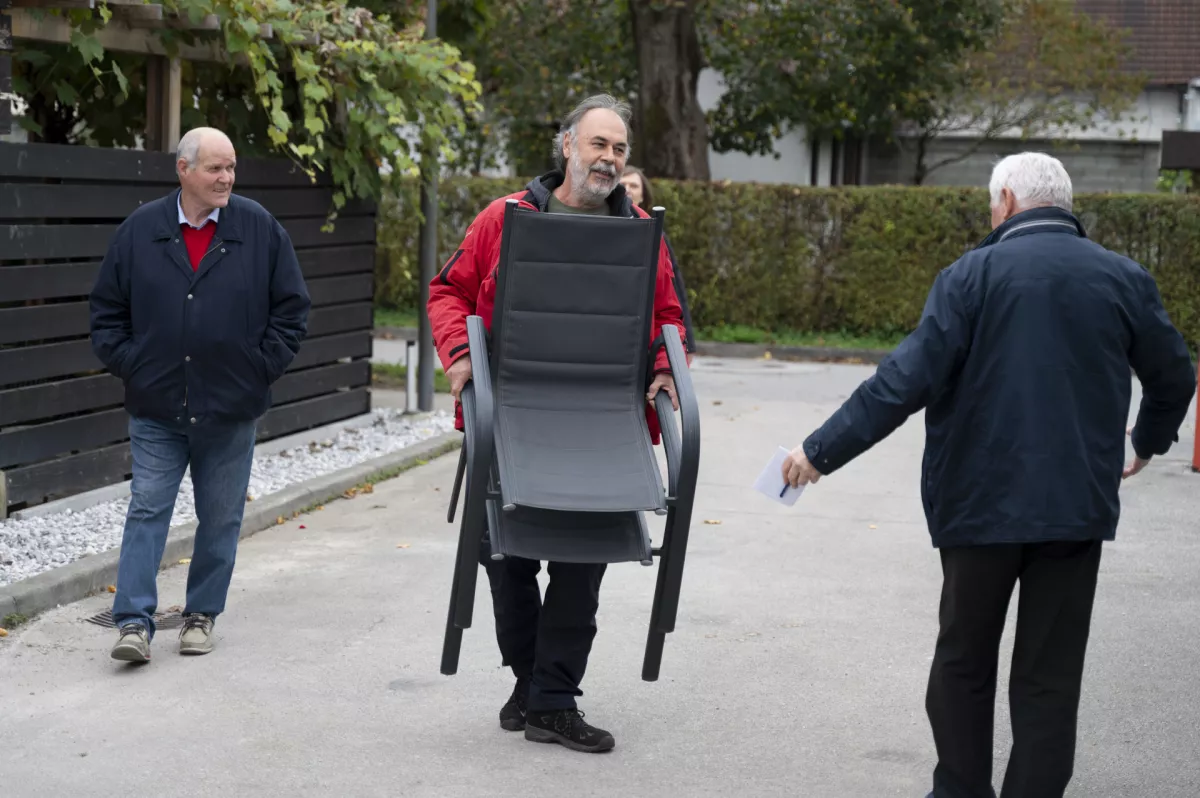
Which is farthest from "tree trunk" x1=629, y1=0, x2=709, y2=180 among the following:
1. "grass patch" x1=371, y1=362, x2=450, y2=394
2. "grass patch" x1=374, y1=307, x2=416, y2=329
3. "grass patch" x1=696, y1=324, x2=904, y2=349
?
"grass patch" x1=371, y1=362, x2=450, y2=394

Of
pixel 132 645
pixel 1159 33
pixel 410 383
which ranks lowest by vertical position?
pixel 132 645

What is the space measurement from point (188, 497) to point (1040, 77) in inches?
935

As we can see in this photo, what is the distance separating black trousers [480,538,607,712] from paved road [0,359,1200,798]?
20 centimetres

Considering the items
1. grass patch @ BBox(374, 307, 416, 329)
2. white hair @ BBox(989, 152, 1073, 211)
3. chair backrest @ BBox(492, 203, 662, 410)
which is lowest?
grass patch @ BBox(374, 307, 416, 329)

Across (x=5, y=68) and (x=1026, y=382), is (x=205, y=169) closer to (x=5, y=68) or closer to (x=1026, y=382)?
(x=5, y=68)

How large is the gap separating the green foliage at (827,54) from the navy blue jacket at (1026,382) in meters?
20.2

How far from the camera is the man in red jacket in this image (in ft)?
15.3

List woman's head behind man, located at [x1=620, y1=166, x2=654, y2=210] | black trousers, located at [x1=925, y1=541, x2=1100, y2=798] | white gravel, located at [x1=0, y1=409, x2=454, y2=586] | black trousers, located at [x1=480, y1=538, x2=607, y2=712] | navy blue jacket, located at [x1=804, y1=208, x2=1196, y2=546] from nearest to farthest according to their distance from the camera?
navy blue jacket, located at [x1=804, y1=208, x2=1196, y2=546] < black trousers, located at [x1=925, y1=541, x2=1100, y2=798] < black trousers, located at [x1=480, y1=538, x2=607, y2=712] < white gravel, located at [x1=0, y1=409, x2=454, y2=586] < woman's head behind man, located at [x1=620, y1=166, x2=654, y2=210]

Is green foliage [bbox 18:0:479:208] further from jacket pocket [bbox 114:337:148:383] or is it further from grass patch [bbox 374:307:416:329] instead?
grass patch [bbox 374:307:416:329]

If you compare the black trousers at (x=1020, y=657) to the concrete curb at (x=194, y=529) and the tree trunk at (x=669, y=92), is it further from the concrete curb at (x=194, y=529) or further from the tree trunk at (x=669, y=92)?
the tree trunk at (x=669, y=92)

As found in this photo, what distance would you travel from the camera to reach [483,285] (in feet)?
15.5

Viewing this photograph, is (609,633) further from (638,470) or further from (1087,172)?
(1087,172)

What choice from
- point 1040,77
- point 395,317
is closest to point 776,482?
point 395,317

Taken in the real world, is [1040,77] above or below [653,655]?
above
